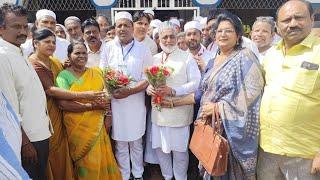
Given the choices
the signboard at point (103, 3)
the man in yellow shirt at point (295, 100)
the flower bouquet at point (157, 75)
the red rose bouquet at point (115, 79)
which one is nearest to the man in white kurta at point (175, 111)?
the flower bouquet at point (157, 75)

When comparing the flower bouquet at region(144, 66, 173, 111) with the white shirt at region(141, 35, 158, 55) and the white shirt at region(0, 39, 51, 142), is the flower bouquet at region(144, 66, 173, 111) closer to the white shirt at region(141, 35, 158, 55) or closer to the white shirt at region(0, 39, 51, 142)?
the white shirt at region(0, 39, 51, 142)

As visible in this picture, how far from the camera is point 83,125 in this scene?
364 centimetres

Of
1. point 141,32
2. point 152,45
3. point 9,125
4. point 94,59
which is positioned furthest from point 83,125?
point 141,32

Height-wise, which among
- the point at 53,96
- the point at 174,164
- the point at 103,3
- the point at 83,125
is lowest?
the point at 174,164

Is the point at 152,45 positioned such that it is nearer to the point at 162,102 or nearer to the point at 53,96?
the point at 162,102

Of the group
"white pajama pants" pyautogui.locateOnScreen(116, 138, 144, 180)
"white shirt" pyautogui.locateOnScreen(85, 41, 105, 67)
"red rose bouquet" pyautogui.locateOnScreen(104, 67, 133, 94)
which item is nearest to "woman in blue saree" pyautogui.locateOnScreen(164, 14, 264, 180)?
"red rose bouquet" pyautogui.locateOnScreen(104, 67, 133, 94)

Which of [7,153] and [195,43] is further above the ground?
[195,43]

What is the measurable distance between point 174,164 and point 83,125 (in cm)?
114

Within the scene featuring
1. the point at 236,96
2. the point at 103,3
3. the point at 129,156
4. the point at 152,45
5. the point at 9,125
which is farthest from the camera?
the point at 103,3

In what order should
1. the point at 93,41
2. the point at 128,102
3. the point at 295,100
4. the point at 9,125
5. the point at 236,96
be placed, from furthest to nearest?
the point at 93,41, the point at 128,102, the point at 236,96, the point at 295,100, the point at 9,125

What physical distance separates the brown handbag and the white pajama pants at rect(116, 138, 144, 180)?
3.81ft

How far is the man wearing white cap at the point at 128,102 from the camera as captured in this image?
3.99 metres

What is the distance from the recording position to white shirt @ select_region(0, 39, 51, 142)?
2.73m

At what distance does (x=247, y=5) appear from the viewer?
40.9 ft
